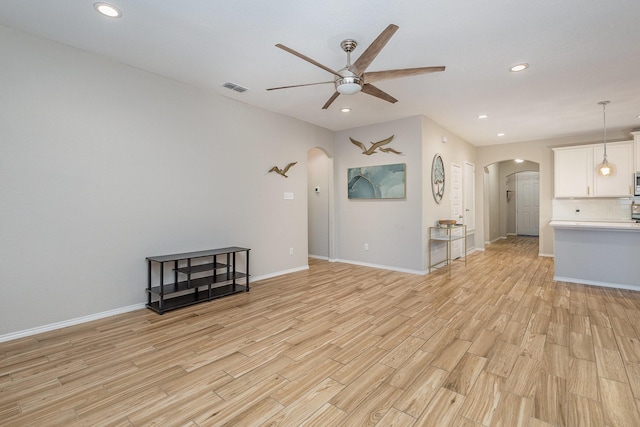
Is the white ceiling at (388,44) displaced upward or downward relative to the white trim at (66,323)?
upward

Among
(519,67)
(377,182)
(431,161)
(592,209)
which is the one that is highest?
(519,67)

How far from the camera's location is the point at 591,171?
597 centimetres

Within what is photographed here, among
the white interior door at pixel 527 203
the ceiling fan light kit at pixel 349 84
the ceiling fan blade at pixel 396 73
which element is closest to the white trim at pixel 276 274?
the ceiling fan light kit at pixel 349 84

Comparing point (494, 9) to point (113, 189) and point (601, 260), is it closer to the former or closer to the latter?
point (113, 189)

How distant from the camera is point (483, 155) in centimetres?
780

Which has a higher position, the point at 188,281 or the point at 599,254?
the point at 599,254

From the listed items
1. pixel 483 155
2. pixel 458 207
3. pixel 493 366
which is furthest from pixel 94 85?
pixel 483 155

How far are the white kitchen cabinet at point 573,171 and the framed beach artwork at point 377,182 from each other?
377cm

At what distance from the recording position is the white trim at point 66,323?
2684mm

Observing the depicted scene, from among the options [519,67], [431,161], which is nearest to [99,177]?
[519,67]

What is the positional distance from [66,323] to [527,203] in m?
13.4

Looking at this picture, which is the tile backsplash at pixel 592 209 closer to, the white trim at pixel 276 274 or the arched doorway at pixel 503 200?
the arched doorway at pixel 503 200

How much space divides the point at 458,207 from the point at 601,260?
2.65m

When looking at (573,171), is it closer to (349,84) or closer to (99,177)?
(349,84)
